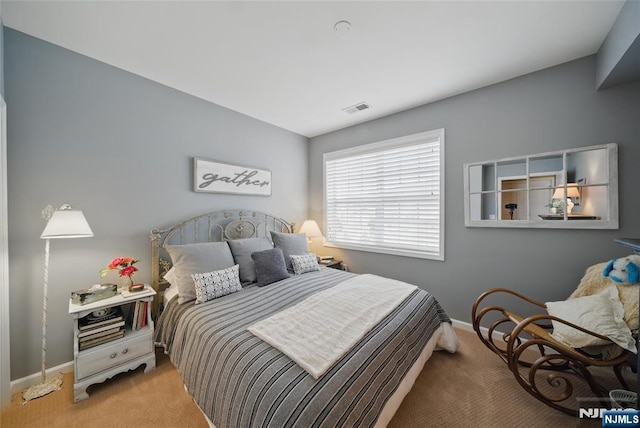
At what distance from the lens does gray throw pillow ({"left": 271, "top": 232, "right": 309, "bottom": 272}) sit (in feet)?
9.51

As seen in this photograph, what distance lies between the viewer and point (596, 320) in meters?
1.61

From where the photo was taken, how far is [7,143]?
1.75 m

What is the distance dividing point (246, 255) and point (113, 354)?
4.19 feet

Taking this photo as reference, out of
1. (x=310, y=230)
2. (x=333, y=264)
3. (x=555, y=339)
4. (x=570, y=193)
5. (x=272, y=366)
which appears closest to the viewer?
(x=272, y=366)

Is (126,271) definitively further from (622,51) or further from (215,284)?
(622,51)

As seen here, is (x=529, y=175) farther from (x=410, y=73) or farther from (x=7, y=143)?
(x=7, y=143)

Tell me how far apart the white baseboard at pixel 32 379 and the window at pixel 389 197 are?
3.19 m

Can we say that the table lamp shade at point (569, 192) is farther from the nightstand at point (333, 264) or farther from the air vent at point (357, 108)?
the nightstand at point (333, 264)

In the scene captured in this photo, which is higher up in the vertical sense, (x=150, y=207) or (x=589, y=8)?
(x=589, y=8)

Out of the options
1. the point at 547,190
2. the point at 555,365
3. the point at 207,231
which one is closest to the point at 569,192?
the point at 547,190

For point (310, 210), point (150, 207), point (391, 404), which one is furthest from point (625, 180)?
point (150, 207)

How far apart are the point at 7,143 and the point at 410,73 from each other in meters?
3.42

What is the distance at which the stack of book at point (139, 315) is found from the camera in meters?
Result: 2.03

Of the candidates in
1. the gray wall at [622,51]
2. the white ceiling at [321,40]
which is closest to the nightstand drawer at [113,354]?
the white ceiling at [321,40]
